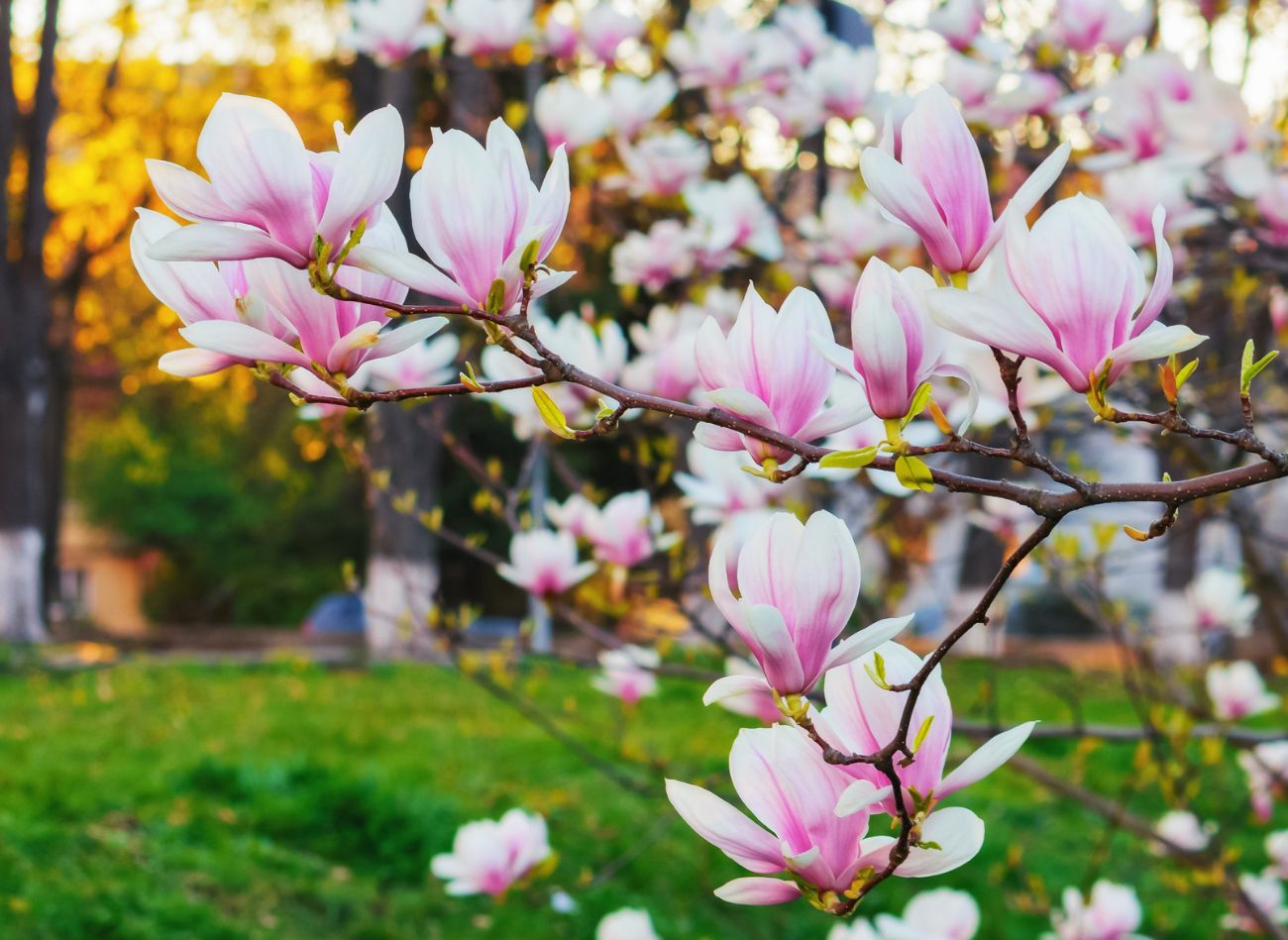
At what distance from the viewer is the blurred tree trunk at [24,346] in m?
11.0

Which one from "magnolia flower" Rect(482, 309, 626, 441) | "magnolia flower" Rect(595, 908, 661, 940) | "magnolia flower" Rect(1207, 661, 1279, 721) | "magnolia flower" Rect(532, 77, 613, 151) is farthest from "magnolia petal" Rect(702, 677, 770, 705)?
"magnolia flower" Rect(1207, 661, 1279, 721)

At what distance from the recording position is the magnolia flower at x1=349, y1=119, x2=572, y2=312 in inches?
30.6

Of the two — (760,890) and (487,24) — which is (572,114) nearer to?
(487,24)

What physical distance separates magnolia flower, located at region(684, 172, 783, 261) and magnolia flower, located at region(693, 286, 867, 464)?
6.50 ft

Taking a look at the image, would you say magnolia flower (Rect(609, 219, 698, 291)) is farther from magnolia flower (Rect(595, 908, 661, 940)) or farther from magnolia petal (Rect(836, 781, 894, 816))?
magnolia petal (Rect(836, 781, 894, 816))

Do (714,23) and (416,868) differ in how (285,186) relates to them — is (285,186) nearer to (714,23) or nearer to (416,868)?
(714,23)

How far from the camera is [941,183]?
80cm

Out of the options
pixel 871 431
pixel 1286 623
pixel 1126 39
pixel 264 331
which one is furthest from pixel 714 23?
pixel 264 331

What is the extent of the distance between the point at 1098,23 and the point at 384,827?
10.9 feet

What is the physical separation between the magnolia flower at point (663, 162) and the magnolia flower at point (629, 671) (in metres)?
1.12

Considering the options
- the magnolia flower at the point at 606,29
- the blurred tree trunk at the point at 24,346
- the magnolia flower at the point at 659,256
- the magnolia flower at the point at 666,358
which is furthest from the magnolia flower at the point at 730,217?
the blurred tree trunk at the point at 24,346

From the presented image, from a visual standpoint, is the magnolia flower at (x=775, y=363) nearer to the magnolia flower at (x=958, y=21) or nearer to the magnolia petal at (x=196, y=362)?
the magnolia petal at (x=196, y=362)

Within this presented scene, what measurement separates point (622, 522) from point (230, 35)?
1373 centimetres

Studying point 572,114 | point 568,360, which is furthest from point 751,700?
point 572,114
